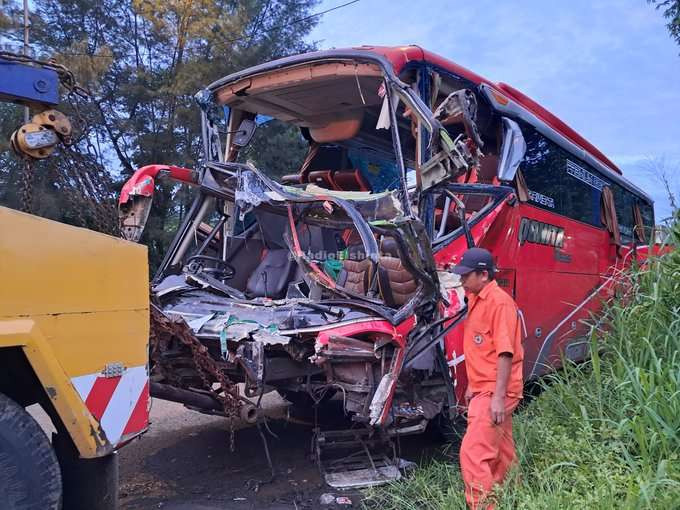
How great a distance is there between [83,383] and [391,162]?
14.8 ft

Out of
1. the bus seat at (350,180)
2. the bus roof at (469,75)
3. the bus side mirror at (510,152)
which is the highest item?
the bus roof at (469,75)

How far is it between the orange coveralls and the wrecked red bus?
587 millimetres

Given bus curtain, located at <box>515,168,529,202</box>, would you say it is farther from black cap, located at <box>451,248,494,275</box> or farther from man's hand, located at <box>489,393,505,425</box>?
man's hand, located at <box>489,393,505,425</box>

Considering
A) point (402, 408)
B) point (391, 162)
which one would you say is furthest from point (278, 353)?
point (391, 162)

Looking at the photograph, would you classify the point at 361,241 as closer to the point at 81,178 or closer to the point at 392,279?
the point at 392,279

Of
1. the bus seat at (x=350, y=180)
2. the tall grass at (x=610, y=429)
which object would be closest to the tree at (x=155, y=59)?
the bus seat at (x=350, y=180)

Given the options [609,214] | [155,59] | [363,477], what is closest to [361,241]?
[363,477]

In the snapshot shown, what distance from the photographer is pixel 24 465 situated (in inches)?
95.3

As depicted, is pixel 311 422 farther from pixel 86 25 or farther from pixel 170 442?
pixel 86 25

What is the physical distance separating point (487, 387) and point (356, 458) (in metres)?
1.55

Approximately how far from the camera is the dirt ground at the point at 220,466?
4.09 metres

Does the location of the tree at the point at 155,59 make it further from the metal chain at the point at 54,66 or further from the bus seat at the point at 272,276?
the metal chain at the point at 54,66

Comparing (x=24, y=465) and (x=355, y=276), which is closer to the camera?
(x=24, y=465)

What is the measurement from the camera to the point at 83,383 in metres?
2.63
